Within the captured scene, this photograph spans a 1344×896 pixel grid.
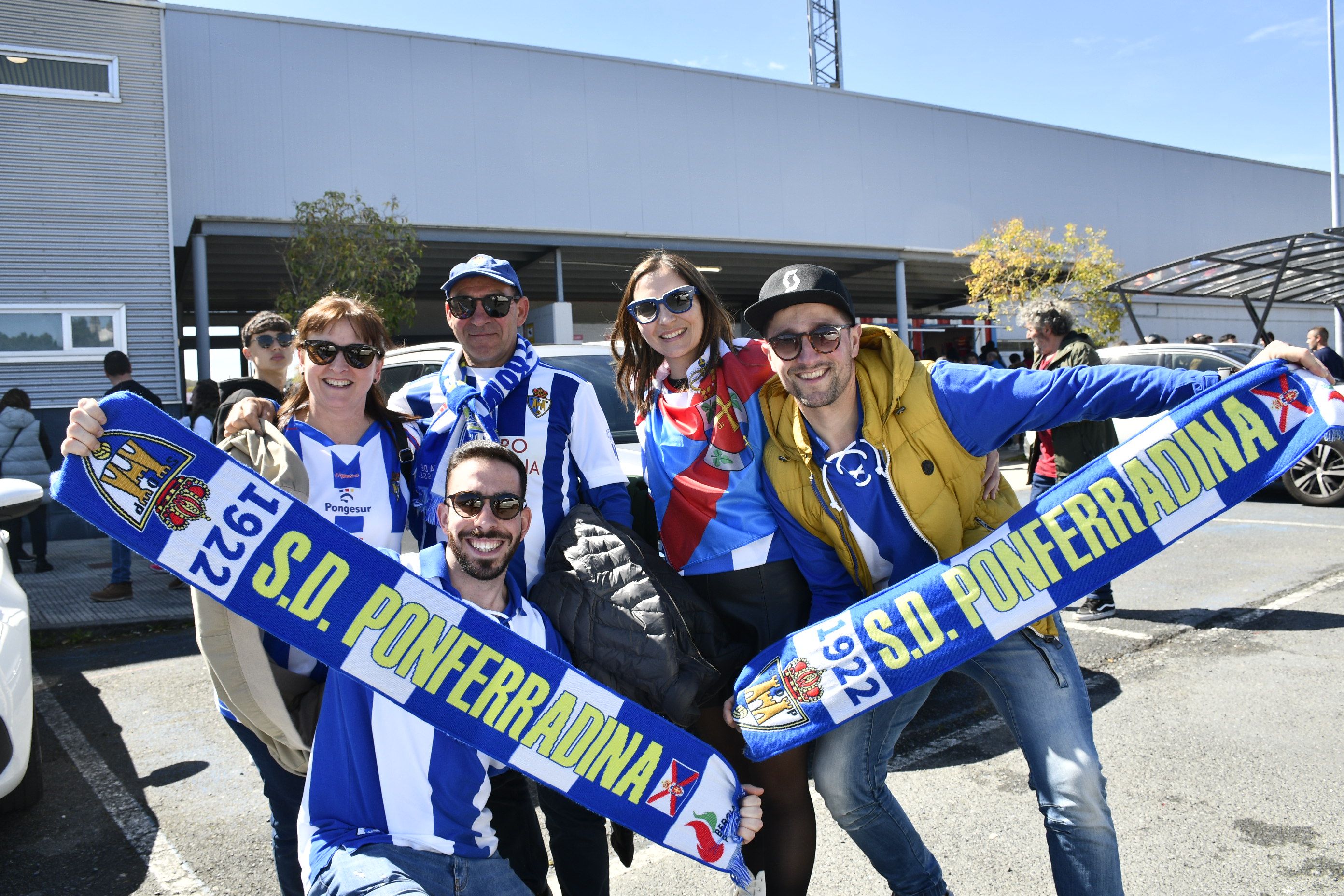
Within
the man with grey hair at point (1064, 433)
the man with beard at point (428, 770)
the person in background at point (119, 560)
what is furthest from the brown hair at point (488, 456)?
the person in background at point (119, 560)

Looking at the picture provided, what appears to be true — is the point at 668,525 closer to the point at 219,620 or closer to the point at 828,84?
the point at 219,620

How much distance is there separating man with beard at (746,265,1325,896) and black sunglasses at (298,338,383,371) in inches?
44.8

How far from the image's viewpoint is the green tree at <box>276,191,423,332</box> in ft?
47.1

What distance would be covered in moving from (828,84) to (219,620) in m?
35.1

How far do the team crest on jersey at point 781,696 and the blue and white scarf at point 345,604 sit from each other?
0.30 metres

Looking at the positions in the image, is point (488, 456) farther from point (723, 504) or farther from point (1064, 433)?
point (1064, 433)

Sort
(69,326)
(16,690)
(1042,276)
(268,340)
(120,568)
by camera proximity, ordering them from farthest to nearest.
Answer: (1042,276), (69,326), (120,568), (268,340), (16,690)

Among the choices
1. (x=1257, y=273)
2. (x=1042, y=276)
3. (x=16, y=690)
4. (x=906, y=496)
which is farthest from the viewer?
(x=1042, y=276)

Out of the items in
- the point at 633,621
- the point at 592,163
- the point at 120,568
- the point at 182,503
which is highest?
the point at 592,163

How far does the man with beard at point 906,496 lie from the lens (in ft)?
7.53

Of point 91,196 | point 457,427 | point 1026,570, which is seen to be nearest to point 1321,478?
point 1026,570

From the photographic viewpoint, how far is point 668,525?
2.65m

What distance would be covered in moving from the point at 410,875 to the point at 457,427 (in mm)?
1253

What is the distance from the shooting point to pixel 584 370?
582 centimetres
